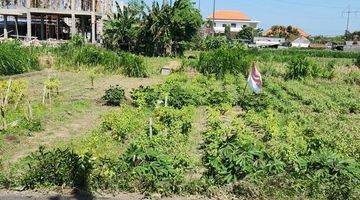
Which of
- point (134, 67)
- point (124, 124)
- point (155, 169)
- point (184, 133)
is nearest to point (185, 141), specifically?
point (184, 133)

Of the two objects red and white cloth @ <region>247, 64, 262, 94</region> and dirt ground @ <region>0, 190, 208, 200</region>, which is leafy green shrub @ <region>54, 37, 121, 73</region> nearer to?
red and white cloth @ <region>247, 64, 262, 94</region>

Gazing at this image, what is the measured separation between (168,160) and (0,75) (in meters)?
13.4

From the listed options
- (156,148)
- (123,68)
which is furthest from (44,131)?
(123,68)

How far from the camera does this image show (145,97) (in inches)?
520

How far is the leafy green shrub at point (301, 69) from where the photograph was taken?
20.7 metres

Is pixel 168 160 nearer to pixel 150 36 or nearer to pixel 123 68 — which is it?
pixel 123 68

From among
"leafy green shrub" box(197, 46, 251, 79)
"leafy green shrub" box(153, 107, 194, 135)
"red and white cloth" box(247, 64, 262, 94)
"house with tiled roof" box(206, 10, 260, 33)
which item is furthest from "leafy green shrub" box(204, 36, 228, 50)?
"house with tiled roof" box(206, 10, 260, 33)

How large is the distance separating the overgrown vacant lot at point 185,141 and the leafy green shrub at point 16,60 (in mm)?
912

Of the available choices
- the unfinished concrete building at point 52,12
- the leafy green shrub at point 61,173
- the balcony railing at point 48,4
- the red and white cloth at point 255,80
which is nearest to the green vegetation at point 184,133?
the leafy green shrub at point 61,173

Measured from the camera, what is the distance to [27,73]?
1945 centimetres

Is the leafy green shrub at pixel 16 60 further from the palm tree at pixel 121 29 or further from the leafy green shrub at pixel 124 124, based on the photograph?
the palm tree at pixel 121 29

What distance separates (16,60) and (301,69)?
39.1 ft

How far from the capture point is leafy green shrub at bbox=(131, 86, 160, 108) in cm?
1285

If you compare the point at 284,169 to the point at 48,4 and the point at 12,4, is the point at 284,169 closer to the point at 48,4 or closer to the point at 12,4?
the point at 48,4
